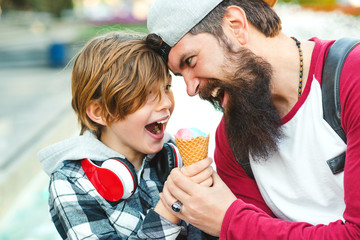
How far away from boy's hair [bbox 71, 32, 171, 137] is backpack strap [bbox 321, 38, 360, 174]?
2.79 feet

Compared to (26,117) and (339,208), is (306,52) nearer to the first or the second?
(339,208)

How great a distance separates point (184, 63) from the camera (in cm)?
220

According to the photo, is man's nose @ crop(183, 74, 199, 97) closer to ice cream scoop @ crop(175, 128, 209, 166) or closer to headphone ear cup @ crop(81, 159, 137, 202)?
ice cream scoop @ crop(175, 128, 209, 166)

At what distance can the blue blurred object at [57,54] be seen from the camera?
13.3 m

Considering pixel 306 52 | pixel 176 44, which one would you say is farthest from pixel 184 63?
pixel 306 52

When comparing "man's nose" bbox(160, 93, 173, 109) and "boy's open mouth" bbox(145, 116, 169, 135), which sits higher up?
"man's nose" bbox(160, 93, 173, 109)

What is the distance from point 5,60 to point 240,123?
1424 centimetres

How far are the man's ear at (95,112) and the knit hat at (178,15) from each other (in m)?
0.53

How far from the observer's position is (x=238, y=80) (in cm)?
214

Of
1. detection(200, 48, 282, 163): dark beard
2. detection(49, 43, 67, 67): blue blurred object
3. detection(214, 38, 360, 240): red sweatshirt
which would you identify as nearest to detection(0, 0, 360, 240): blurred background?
detection(49, 43, 67, 67): blue blurred object

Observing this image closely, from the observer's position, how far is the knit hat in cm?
213

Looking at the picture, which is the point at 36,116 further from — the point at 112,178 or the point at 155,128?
the point at 112,178

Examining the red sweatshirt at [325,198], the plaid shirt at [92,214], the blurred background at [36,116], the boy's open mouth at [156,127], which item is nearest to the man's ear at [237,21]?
the red sweatshirt at [325,198]

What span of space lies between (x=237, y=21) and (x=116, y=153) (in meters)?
0.91
